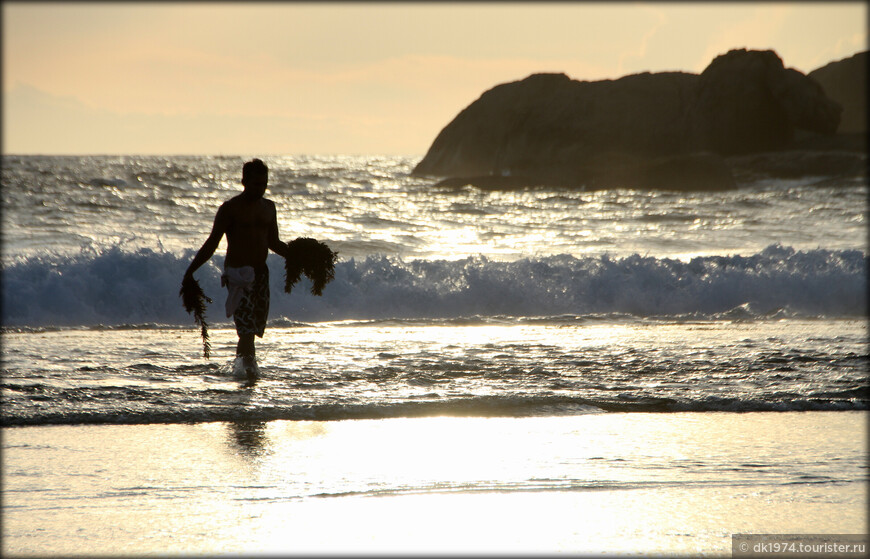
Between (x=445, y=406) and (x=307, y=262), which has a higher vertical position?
(x=307, y=262)

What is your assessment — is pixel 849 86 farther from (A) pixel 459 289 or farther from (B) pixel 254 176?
(B) pixel 254 176

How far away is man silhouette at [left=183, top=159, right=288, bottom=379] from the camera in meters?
6.76

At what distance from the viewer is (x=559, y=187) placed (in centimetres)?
4362

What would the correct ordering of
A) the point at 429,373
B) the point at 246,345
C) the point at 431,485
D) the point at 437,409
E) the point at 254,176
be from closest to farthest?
the point at 431,485
the point at 437,409
the point at 254,176
the point at 246,345
the point at 429,373

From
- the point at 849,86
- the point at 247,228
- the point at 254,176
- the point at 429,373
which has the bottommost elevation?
the point at 429,373

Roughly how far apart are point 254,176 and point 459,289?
264 inches

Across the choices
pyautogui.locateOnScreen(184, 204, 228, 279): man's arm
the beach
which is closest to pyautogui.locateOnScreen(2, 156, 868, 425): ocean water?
the beach

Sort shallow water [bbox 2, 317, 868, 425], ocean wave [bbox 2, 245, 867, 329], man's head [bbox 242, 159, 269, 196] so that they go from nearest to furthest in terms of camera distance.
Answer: shallow water [bbox 2, 317, 868, 425] < man's head [bbox 242, 159, 269, 196] < ocean wave [bbox 2, 245, 867, 329]

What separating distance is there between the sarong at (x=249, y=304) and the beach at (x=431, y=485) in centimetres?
154

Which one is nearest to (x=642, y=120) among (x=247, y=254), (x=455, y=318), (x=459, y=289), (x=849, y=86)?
(x=849, y=86)

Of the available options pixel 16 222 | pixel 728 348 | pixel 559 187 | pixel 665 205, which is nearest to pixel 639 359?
pixel 728 348

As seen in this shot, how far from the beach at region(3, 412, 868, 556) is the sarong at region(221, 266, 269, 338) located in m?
1.54

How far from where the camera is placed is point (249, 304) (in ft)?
22.5

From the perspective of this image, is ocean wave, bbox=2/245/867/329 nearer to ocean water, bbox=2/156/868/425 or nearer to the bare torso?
ocean water, bbox=2/156/868/425
